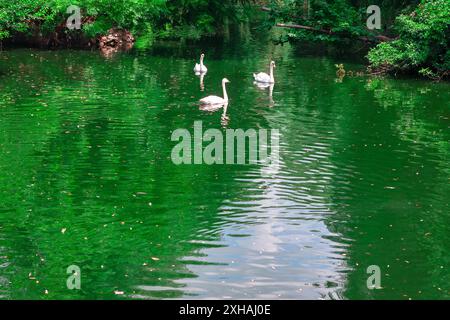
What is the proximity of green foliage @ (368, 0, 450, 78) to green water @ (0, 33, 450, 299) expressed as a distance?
351cm

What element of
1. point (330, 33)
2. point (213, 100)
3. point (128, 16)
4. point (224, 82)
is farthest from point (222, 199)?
point (128, 16)

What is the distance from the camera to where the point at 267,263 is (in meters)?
12.2

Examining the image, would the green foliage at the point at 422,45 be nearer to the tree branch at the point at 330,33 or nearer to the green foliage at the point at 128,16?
the tree branch at the point at 330,33

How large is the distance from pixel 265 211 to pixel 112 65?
2145cm


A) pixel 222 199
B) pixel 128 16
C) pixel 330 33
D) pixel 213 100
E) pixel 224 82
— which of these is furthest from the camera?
pixel 128 16

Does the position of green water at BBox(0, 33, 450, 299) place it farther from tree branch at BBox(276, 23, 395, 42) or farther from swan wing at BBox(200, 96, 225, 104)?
tree branch at BBox(276, 23, 395, 42)

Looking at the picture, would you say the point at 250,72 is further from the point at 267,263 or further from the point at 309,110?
the point at 267,263

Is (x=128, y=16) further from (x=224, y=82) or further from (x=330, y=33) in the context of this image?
(x=224, y=82)

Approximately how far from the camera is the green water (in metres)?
11.7

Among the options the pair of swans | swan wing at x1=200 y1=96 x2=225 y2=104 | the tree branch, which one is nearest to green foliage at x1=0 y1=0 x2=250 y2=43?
the pair of swans

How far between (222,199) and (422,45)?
17984mm

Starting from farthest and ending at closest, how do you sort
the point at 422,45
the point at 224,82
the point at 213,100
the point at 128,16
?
the point at 128,16, the point at 422,45, the point at 224,82, the point at 213,100

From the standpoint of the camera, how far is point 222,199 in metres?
15.4
